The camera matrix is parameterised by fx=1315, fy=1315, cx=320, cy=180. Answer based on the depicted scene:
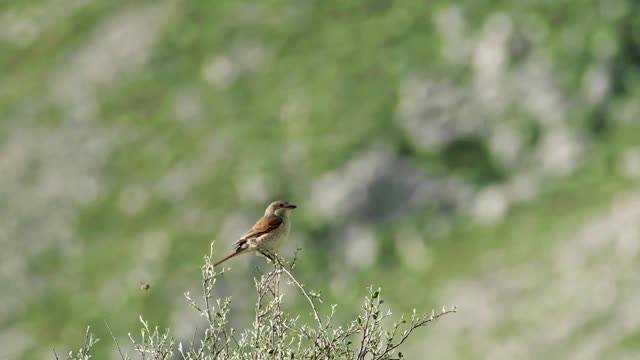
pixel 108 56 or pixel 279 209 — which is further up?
pixel 108 56

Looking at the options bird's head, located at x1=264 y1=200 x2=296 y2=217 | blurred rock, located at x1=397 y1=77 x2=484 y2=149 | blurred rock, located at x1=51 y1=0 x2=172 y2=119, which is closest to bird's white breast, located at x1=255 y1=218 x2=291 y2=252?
bird's head, located at x1=264 y1=200 x2=296 y2=217

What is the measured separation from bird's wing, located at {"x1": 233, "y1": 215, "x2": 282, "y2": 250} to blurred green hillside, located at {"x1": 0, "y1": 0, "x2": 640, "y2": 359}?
261 feet

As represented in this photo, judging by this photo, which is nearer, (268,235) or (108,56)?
(268,235)

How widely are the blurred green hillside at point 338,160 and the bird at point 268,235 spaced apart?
79.3 m

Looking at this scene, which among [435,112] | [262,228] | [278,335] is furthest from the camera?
[435,112]

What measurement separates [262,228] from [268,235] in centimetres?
30

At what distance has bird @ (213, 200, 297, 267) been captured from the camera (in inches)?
735

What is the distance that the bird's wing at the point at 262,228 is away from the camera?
62.5 ft

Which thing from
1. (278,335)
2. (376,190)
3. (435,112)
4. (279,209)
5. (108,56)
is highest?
(108,56)

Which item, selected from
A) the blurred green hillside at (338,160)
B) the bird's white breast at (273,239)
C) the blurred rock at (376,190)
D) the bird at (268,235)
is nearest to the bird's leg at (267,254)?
the bird at (268,235)

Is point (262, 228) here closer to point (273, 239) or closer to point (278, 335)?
point (273, 239)

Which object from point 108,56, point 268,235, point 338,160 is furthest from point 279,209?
point 108,56

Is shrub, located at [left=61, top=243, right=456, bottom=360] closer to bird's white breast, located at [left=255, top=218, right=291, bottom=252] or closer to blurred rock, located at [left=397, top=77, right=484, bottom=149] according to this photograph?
bird's white breast, located at [left=255, top=218, right=291, bottom=252]

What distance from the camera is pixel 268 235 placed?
1894cm
